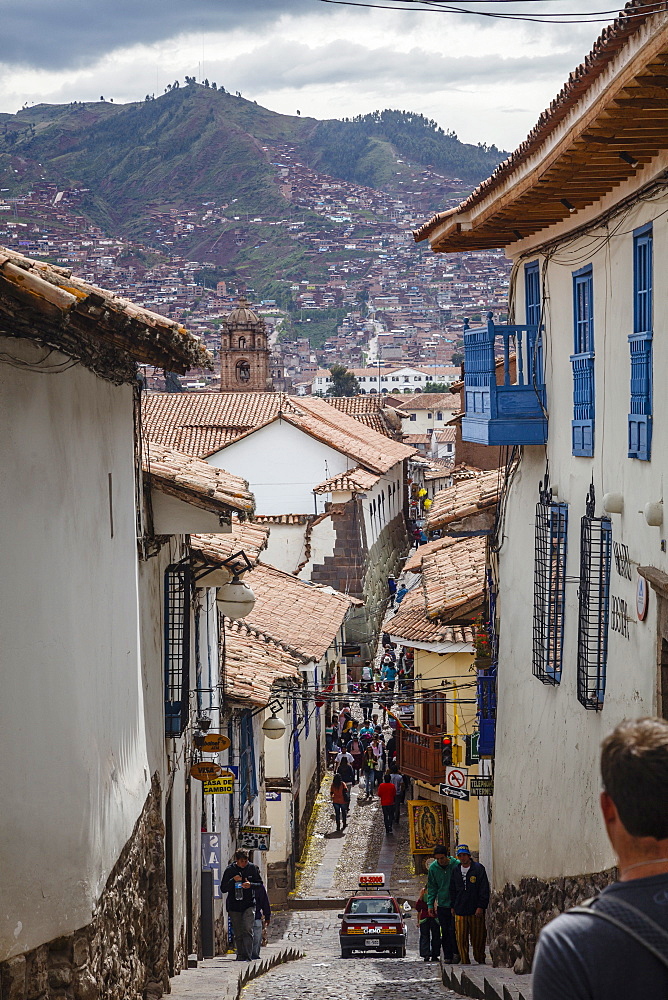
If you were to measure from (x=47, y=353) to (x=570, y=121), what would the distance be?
3530 mm

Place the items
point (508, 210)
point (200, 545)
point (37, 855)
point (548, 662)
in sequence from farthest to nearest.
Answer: point (200, 545) < point (548, 662) < point (508, 210) < point (37, 855)

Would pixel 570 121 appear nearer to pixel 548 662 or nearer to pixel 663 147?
pixel 663 147

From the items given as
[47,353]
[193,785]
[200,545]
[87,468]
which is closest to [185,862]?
[193,785]

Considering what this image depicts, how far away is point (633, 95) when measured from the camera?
6715 millimetres

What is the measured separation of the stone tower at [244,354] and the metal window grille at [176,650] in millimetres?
50143

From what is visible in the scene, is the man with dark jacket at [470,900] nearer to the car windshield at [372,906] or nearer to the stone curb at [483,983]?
the stone curb at [483,983]

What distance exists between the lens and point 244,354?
206 ft

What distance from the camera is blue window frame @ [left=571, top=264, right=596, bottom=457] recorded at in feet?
34.0

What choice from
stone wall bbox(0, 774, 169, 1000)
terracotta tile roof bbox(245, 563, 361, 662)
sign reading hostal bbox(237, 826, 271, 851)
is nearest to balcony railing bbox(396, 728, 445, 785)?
terracotta tile roof bbox(245, 563, 361, 662)

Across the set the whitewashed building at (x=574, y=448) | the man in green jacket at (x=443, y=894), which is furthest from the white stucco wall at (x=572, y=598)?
the man in green jacket at (x=443, y=894)

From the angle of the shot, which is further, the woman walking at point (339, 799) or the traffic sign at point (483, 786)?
the woman walking at point (339, 799)

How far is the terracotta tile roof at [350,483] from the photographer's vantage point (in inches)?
1656

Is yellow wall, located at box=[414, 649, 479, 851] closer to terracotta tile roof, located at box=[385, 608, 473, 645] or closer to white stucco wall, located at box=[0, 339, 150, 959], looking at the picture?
terracotta tile roof, located at box=[385, 608, 473, 645]

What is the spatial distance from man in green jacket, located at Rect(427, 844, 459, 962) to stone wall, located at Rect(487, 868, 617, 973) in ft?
1.65
